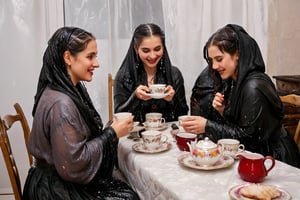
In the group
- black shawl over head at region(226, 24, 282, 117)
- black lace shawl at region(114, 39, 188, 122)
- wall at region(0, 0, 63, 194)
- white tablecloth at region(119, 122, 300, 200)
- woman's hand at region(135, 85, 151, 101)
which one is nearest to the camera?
white tablecloth at region(119, 122, 300, 200)

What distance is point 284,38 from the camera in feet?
10.4

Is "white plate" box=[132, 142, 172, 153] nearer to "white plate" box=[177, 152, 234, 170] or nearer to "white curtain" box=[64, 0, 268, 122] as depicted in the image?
"white plate" box=[177, 152, 234, 170]

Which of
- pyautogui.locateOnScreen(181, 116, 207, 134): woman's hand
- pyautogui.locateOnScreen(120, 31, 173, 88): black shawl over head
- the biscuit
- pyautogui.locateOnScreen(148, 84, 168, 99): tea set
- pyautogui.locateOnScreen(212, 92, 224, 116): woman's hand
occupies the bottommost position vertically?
the biscuit

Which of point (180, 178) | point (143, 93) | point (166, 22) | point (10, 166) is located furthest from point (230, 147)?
point (166, 22)

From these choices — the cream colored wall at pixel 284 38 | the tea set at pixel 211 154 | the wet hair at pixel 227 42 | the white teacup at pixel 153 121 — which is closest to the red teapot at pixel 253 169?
the tea set at pixel 211 154

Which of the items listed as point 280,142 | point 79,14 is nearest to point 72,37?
point 280,142

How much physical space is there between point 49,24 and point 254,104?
1.65 metres

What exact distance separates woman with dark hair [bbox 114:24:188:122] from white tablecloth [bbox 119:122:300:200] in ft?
1.95

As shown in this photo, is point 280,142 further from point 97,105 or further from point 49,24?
point 49,24

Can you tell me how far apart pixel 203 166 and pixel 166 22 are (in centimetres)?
167

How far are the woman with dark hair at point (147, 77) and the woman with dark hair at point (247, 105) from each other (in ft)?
1.48

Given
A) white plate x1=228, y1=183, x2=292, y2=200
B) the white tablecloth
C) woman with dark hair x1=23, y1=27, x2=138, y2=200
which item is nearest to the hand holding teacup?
woman with dark hair x1=23, y1=27, x2=138, y2=200

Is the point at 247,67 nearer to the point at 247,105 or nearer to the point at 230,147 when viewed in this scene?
the point at 247,105

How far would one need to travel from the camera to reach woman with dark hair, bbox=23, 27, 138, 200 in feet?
4.58
